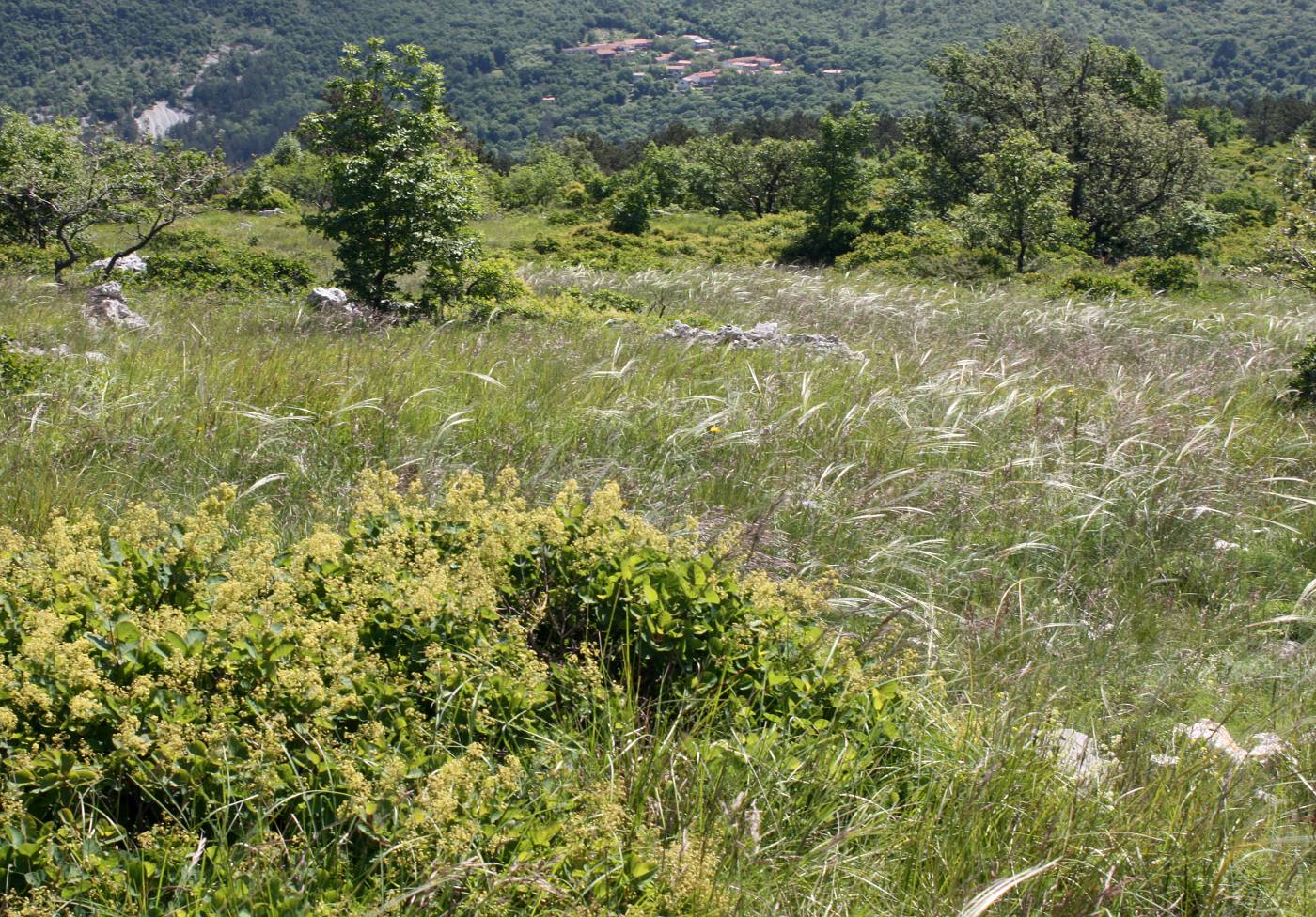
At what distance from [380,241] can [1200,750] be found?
358 inches

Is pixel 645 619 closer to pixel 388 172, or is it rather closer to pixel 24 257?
pixel 388 172

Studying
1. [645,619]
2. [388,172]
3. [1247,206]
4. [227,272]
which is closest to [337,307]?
[388,172]

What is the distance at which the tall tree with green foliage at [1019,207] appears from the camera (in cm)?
1984

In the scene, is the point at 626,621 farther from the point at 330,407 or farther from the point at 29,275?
the point at 29,275

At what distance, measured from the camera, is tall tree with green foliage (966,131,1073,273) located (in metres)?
19.8

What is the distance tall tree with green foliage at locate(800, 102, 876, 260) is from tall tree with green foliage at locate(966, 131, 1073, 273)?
5859 millimetres

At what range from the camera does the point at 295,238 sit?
25.7m

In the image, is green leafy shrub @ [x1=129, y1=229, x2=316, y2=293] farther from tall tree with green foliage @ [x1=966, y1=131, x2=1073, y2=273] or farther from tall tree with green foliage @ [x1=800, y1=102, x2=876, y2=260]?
tall tree with green foliage @ [x1=800, y1=102, x2=876, y2=260]

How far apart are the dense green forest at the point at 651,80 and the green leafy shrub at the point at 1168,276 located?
9233cm

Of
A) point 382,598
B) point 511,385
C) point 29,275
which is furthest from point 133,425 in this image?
point 29,275

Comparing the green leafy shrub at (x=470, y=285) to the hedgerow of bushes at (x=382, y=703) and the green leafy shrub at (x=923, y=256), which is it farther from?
the green leafy shrub at (x=923, y=256)

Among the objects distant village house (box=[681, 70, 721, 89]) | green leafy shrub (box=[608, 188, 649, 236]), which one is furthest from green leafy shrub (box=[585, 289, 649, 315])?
distant village house (box=[681, 70, 721, 89])

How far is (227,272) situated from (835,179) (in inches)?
746

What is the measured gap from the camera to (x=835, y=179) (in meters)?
27.7
